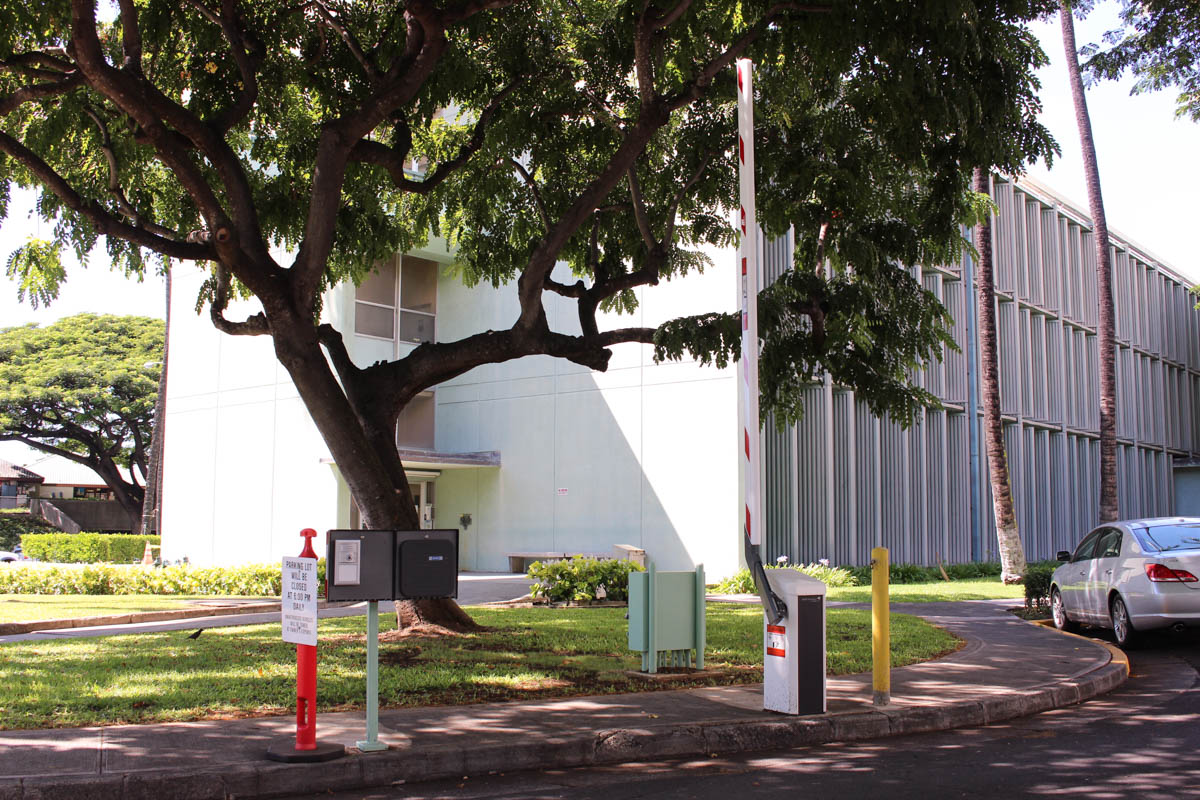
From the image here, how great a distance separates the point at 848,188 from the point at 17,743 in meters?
9.67

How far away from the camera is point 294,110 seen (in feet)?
46.1

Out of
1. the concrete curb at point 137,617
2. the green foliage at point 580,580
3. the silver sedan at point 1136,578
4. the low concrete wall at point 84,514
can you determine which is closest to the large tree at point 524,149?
the silver sedan at point 1136,578

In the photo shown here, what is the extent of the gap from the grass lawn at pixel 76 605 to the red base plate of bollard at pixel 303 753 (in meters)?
10.8

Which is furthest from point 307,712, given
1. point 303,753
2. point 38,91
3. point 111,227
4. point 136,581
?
point 136,581

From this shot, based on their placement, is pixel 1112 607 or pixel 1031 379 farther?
pixel 1031 379

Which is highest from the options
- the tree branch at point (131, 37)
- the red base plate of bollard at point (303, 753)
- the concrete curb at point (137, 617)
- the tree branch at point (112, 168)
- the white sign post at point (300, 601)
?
the tree branch at point (131, 37)

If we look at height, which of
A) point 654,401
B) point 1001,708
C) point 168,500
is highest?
point 654,401

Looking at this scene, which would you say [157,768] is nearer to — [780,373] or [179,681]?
[179,681]

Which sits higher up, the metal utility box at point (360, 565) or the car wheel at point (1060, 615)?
the metal utility box at point (360, 565)

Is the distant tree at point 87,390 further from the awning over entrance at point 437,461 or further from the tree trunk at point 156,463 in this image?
the awning over entrance at point 437,461

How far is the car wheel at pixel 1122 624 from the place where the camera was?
12484 millimetres

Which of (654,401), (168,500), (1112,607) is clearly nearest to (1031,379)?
(654,401)

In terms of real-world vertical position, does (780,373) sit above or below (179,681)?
above

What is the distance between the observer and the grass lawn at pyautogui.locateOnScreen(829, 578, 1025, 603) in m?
20.1
